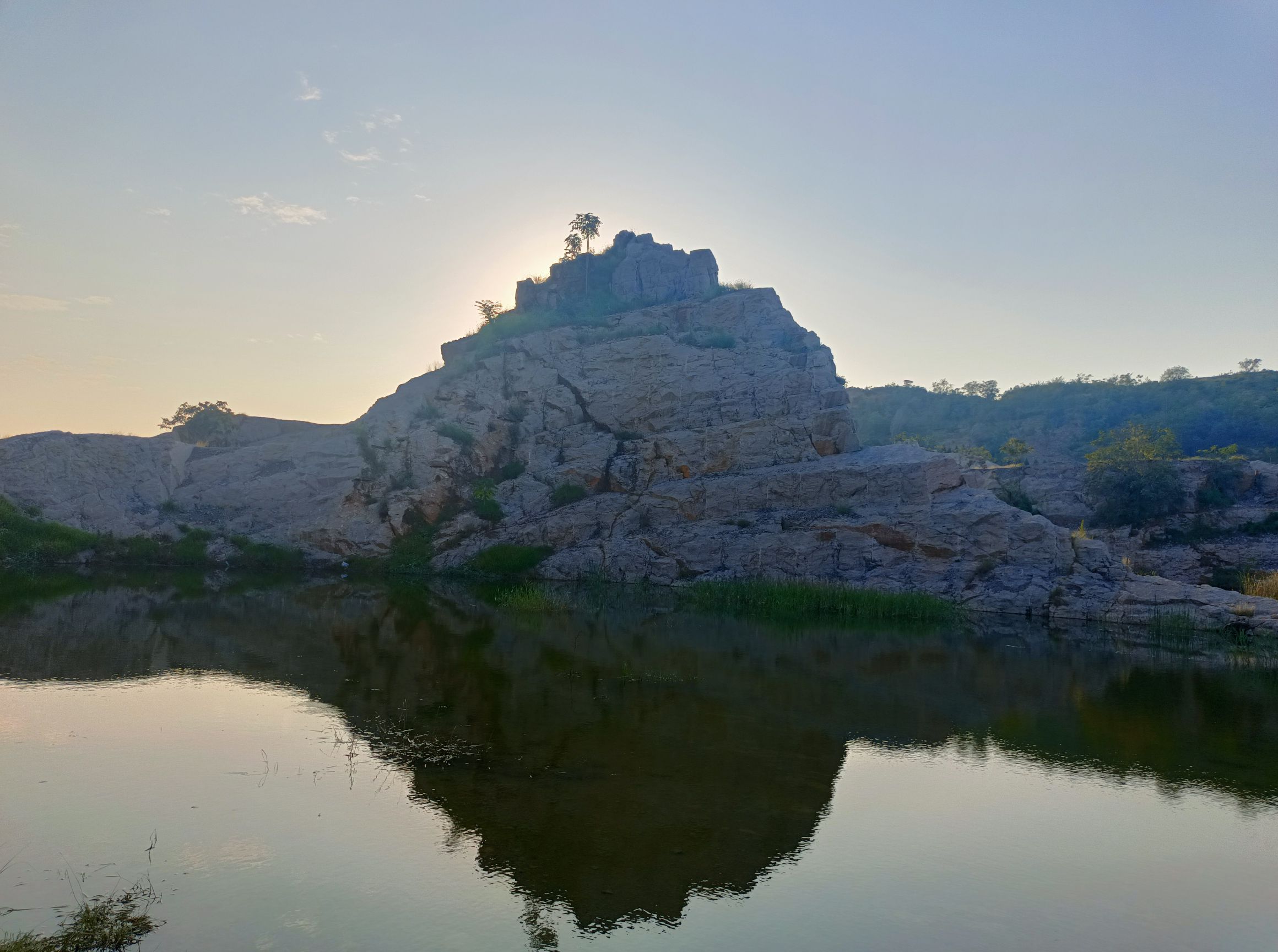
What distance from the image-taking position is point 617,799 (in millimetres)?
10492

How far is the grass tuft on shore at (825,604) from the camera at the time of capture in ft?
112

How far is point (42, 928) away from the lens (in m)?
6.68

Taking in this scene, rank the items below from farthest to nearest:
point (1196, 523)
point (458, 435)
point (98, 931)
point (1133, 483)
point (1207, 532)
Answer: point (458, 435) → point (1133, 483) → point (1196, 523) → point (1207, 532) → point (98, 931)

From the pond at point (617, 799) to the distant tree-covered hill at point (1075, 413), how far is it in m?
68.1

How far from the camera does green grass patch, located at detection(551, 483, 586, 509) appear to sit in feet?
160

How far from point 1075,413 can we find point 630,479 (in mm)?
69296

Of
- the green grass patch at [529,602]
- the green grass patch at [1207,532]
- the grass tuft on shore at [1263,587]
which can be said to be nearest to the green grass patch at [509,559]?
the green grass patch at [529,602]

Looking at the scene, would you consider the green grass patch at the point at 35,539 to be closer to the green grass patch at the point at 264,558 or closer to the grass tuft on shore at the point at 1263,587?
the green grass patch at the point at 264,558

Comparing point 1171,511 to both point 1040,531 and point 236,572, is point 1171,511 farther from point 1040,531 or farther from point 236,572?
point 236,572

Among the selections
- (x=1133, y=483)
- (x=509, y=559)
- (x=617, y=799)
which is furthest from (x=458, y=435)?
(x=617, y=799)

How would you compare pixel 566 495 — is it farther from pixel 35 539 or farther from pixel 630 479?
pixel 35 539

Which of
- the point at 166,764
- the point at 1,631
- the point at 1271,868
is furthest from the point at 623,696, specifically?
the point at 1,631

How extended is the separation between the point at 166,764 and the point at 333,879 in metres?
4.53

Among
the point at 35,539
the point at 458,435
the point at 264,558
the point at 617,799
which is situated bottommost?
the point at 617,799
